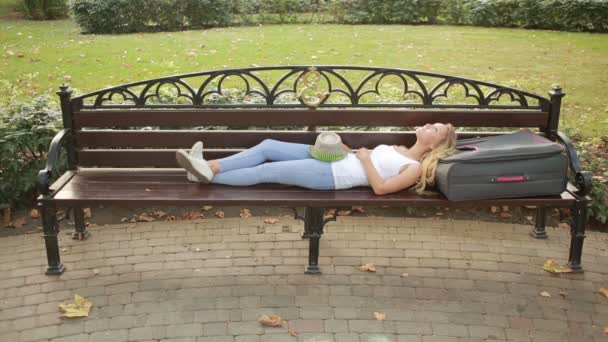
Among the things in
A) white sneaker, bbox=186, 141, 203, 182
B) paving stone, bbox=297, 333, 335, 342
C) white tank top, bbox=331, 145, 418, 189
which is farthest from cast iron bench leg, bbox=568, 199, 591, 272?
white sneaker, bbox=186, 141, 203, 182

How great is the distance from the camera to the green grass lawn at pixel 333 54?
934 cm

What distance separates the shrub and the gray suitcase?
610 inches

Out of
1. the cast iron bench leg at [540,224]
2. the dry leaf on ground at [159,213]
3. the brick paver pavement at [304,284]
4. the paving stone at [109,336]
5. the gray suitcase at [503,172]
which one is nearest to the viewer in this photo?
the paving stone at [109,336]

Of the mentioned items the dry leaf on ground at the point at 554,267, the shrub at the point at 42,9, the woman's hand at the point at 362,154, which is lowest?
the dry leaf on ground at the point at 554,267

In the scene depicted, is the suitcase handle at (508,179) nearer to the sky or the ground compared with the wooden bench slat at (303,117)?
nearer to the ground

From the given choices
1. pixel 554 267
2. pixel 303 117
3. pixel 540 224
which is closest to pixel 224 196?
pixel 303 117

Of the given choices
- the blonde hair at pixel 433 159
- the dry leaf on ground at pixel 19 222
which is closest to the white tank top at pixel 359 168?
the blonde hair at pixel 433 159

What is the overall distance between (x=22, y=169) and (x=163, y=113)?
1401 mm

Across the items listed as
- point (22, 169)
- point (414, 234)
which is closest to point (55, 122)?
point (22, 169)

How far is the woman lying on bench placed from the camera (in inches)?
178

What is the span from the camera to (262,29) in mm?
14297

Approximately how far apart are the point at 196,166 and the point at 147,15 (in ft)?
34.7

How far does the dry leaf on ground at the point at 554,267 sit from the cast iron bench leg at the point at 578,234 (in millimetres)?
39

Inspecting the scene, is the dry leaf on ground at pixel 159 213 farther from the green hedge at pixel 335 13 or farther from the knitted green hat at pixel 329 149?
the green hedge at pixel 335 13
